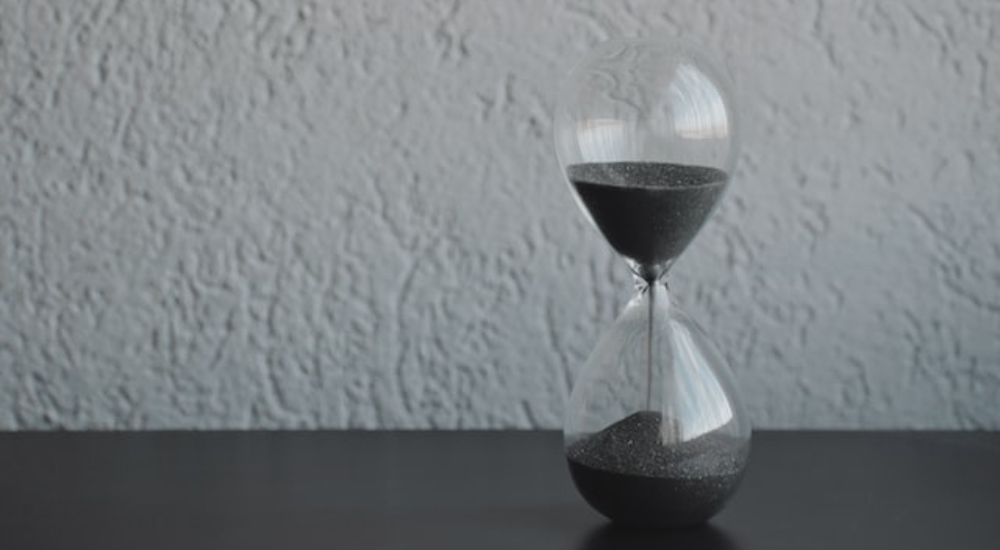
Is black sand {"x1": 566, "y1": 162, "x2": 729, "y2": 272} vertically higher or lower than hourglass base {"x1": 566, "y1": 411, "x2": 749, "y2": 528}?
higher

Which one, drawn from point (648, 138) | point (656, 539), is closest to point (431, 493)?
point (656, 539)

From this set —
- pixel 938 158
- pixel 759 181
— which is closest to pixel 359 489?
pixel 759 181

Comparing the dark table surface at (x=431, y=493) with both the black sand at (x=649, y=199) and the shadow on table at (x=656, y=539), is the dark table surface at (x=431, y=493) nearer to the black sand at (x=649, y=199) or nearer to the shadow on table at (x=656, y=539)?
the shadow on table at (x=656, y=539)

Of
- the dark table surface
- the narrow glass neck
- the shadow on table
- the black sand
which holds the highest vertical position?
the black sand

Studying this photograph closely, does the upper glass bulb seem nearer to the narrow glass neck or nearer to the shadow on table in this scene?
the narrow glass neck

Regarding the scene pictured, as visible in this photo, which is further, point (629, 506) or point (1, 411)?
point (1, 411)

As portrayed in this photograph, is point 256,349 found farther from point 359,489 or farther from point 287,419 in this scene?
point 359,489

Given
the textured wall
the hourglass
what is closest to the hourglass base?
the hourglass

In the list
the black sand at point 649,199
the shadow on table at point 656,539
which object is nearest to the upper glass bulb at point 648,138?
the black sand at point 649,199
